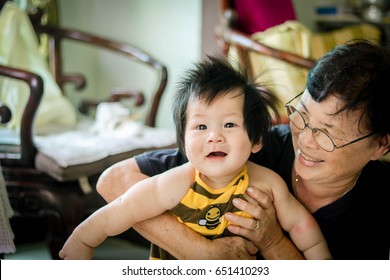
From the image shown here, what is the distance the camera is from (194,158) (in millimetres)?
785

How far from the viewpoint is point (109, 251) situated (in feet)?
3.01

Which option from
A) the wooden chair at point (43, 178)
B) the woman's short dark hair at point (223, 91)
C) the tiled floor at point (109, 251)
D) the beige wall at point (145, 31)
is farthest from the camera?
the beige wall at point (145, 31)

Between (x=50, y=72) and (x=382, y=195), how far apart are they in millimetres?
929

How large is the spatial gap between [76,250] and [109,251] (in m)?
0.10

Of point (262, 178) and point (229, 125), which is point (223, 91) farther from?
point (262, 178)

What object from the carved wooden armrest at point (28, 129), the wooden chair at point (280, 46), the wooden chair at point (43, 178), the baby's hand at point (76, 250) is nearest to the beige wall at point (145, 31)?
the wooden chair at point (280, 46)

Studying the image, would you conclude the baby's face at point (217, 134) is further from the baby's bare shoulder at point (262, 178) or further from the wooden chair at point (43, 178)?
the wooden chair at point (43, 178)

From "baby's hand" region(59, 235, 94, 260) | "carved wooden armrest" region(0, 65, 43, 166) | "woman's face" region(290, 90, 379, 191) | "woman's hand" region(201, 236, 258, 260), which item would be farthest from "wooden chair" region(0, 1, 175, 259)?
"woman's face" region(290, 90, 379, 191)

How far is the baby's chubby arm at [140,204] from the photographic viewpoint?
0.80 meters

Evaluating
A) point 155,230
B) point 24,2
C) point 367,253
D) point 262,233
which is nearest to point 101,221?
point 155,230

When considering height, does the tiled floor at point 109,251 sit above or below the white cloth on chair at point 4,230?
below

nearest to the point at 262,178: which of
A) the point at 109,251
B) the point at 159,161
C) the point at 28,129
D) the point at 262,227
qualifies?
the point at 262,227
